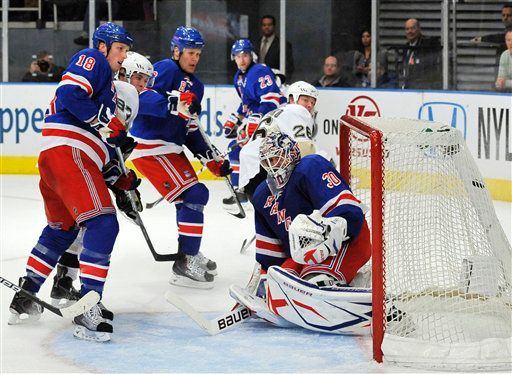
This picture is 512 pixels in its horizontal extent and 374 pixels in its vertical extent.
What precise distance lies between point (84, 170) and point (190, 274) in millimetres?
1054

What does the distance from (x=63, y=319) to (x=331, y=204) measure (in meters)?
1.09

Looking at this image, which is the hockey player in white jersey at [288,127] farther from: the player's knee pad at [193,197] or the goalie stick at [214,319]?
the goalie stick at [214,319]

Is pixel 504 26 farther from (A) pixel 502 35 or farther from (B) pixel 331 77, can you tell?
(B) pixel 331 77

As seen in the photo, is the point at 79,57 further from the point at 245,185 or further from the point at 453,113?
the point at 453,113

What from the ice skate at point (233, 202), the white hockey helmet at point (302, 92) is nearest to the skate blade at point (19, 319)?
the white hockey helmet at point (302, 92)

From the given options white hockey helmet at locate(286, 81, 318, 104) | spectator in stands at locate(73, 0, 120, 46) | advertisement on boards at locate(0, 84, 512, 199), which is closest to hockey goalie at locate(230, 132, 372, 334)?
white hockey helmet at locate(286, 81, 318, 104)

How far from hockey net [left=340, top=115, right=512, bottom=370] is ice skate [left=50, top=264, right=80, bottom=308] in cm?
126

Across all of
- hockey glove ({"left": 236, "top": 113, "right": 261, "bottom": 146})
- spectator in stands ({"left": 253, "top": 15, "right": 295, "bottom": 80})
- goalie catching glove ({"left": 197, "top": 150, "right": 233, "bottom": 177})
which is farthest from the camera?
spectator in stands ({"left": 253, "top": 15, "right": 295, "bottom": 80})

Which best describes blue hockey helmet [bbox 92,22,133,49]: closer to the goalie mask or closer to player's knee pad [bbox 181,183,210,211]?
the goalie mask

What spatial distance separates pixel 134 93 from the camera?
4082mm

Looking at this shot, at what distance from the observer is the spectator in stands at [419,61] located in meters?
7.72

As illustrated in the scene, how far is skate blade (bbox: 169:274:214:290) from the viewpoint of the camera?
15.2 ft

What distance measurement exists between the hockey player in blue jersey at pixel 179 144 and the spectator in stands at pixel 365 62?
3.44m

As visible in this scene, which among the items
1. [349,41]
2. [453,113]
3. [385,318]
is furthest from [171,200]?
[349,41]
